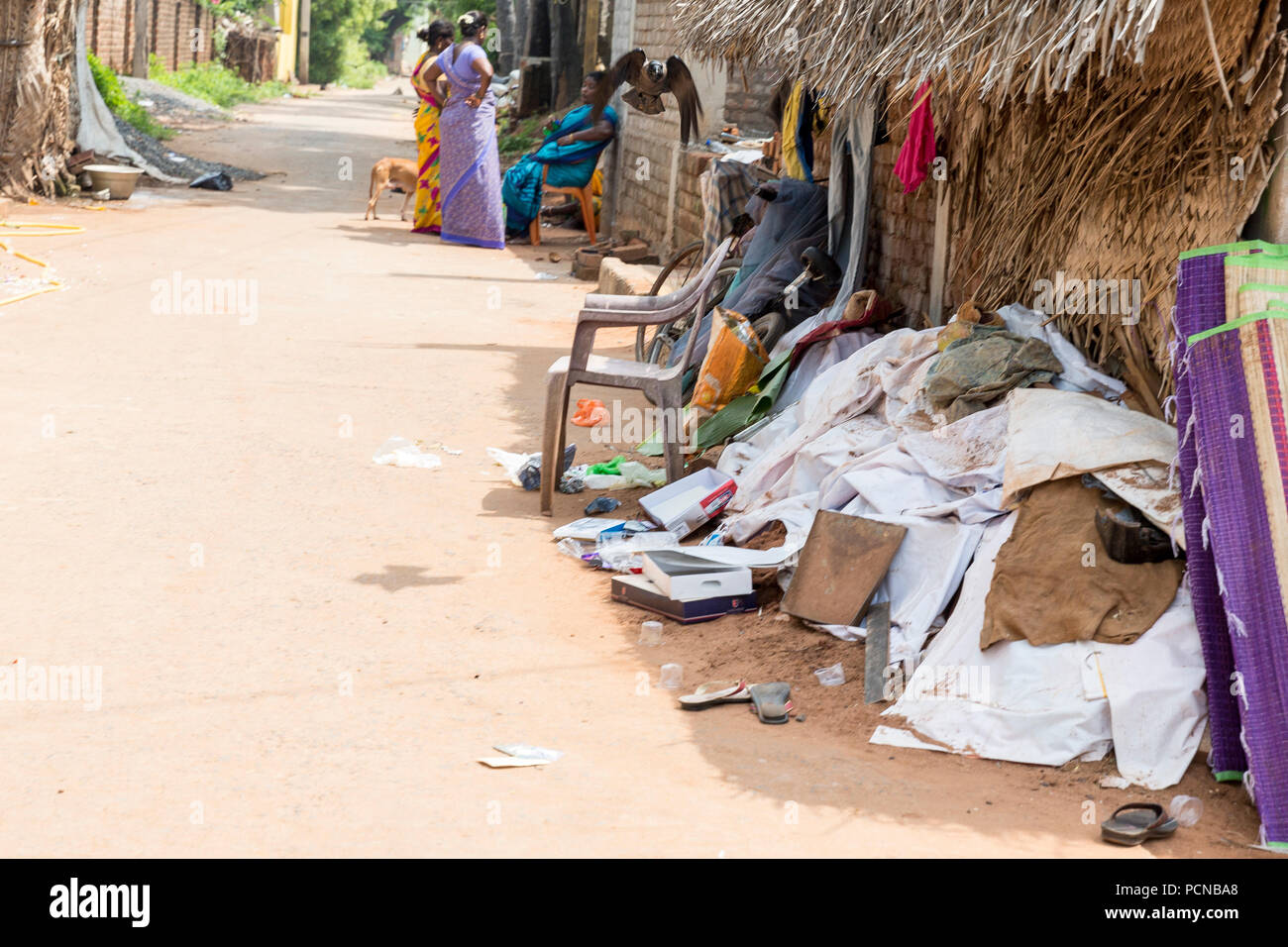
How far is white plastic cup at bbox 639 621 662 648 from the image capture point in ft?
14.4

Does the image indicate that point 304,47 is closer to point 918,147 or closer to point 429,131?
point 429,131

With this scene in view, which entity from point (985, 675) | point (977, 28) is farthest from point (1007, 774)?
point (977, 28)

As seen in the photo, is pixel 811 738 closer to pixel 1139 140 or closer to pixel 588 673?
pixel 588 673

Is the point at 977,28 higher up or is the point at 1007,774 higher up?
the point at 977,28

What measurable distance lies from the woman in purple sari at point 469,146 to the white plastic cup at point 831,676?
10.1 meters

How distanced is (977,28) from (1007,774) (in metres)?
2.32

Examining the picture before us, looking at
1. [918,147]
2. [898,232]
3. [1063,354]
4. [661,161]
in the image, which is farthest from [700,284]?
[661,161]

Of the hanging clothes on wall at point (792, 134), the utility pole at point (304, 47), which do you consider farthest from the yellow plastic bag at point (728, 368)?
the utility pole at point (304, 47)

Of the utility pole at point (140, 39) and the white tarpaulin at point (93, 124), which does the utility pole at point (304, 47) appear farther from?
the white tarpaulin at point (93, 124)

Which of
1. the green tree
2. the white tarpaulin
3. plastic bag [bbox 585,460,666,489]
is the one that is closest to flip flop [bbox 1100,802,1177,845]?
plastic bag [bbox 585,460,666,489]

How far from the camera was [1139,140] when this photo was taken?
4465mm

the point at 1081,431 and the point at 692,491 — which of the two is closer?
the point at 1081,431

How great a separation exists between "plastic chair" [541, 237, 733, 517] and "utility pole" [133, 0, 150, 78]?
26.7m

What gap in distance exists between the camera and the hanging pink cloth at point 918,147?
608 cm
